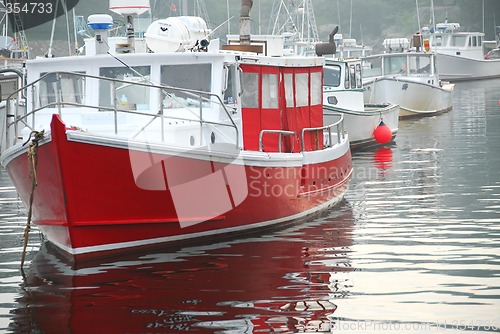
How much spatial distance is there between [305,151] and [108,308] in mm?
6442

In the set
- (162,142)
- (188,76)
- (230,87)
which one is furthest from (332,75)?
(162,142)

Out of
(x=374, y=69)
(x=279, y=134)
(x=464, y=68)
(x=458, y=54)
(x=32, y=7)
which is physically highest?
(x=32, y=7)

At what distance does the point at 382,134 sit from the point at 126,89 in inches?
620

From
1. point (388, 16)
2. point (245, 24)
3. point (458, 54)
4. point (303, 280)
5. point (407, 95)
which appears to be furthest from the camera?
point (388, 16)

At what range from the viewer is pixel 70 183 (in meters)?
12.3

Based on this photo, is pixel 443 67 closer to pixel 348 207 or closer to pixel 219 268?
pixel 348 207

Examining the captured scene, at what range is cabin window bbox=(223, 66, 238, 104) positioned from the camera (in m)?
14.6

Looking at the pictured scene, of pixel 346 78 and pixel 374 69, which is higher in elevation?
pixel 346 78

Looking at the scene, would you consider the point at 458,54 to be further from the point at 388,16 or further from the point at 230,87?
the point at 230,87

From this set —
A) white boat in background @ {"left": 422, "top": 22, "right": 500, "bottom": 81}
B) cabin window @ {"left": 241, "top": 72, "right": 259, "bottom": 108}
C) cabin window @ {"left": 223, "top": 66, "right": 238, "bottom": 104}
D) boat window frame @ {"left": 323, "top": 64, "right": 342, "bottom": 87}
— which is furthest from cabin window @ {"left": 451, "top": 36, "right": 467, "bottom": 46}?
cabin window @ {"left": 223, "top": 66, "right": 238, "bottom": 104}

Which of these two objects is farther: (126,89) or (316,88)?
(316,88)

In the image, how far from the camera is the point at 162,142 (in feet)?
42.1

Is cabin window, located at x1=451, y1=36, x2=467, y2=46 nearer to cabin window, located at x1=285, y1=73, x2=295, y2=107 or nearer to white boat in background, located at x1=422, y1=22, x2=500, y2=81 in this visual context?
white boat in background, located at x1=422, y1=22, x2=500, y2=81

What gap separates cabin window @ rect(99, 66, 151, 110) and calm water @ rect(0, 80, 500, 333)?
225 cm
